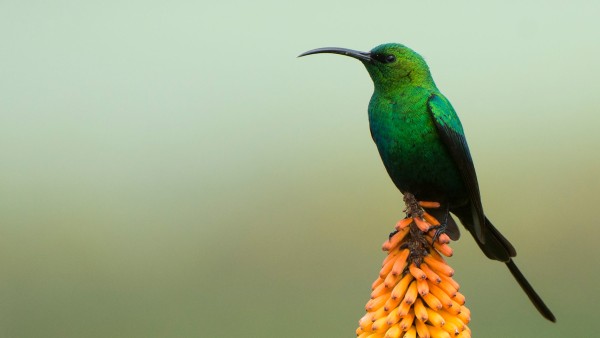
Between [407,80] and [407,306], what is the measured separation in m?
2.26

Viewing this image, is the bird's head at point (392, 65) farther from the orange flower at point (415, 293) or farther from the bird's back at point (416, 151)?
the orange flower at point (415, 293)

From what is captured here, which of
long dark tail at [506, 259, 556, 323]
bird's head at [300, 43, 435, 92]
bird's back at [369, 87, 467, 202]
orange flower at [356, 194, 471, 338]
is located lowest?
long dark tail at [506, 259, 556, 323]

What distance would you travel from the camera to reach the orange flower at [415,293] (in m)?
3.61

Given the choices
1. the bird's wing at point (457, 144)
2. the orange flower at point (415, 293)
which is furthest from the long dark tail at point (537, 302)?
the orange flower at point (415, 293)

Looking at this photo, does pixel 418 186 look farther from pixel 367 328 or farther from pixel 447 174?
pixel 367 328

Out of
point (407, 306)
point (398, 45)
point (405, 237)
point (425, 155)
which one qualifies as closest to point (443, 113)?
point (425, 155)

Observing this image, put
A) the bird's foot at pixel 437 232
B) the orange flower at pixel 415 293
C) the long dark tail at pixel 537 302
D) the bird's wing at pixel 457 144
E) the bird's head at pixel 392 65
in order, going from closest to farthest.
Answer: the orange flower at pixel 415 293, the bird's foot at pixel 437 232, the long dark tail at pixel 537 302, the bird's wing at pixel 457 144, the bird's head at pixel 392 65

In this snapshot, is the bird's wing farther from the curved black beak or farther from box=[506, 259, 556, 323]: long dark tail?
the curved black beak

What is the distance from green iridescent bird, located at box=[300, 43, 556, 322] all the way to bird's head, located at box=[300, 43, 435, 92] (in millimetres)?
59

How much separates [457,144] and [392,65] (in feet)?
2.63

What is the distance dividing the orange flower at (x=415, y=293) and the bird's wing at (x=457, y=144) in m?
1.01

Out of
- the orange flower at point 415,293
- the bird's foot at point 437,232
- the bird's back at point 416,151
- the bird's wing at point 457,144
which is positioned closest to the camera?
the orange flower at point 415,293

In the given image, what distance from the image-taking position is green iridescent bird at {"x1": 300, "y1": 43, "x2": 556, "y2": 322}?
505 cm

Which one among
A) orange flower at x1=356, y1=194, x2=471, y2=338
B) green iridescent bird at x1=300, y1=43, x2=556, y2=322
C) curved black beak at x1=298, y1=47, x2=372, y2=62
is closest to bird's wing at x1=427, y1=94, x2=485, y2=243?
green iridescent bird at x1=300, y1=43, x2=556, y2=322
